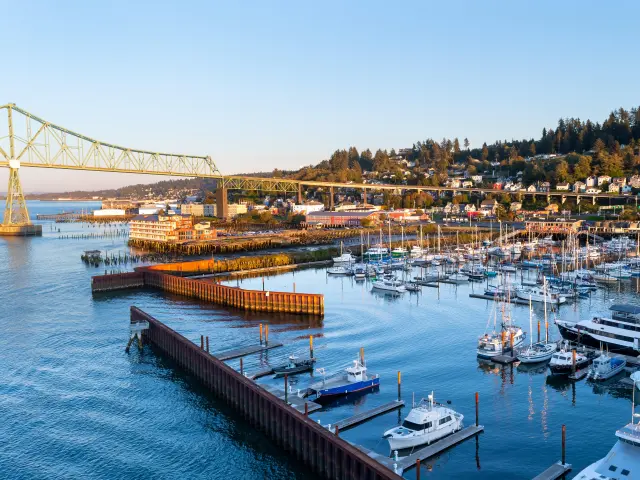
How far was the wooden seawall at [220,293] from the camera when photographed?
2767cm

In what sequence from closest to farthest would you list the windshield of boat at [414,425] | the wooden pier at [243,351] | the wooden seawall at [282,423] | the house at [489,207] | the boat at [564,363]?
1. the wooden seawall at [282,423]
2. the windshield of boat at [414,425]
3. the boat at [564,363]
4. the wooden pier at [243,351]
5. the house at [489,207]

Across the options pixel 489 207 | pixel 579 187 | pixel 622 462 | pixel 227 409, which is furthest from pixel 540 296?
pixel 579 187

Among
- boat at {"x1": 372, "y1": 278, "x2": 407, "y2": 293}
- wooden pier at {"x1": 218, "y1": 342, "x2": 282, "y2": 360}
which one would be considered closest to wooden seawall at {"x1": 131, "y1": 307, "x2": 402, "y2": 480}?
wooden pier at {"x1": 218, "y1": 342, "x2": 282, "y2": 360}

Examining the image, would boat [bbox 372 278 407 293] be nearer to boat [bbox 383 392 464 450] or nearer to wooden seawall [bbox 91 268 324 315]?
wooden seawall [bbox 91 268 324 315]

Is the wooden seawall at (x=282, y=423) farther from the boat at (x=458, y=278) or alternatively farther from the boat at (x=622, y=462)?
A: the boat at (x=458, y=278)

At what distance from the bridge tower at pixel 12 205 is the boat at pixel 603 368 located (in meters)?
75.0

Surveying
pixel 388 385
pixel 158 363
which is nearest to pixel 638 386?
pixel 388 385

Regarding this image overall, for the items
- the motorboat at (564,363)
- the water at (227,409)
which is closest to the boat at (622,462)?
the water at (227,409)

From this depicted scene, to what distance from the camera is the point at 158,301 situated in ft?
103

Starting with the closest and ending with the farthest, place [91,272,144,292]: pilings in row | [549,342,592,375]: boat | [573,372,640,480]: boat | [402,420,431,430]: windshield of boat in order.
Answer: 1. [573,372,640,480]: boat
2. [402,420,431,430]: windshield of boat
3. [549,342,592,375]: boat
4. [91,272,144,292]: pilings in row

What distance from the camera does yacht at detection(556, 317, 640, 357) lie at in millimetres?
19859

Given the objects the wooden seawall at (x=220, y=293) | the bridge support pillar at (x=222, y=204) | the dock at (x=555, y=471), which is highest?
the bridge support pillar at (x=222, y=204)

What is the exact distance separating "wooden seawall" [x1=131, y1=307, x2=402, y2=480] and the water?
36cm

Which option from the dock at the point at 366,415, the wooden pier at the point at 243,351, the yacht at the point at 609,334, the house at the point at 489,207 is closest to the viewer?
the dock at the point at 366,415
